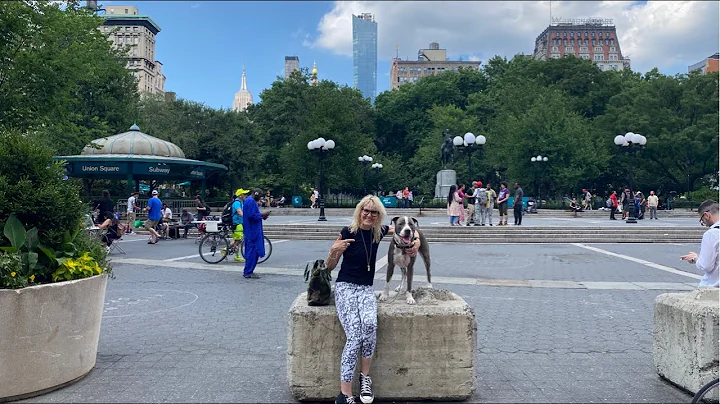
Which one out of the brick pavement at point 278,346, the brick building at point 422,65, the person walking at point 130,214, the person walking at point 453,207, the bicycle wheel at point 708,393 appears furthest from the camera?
the brick building at point 422,65

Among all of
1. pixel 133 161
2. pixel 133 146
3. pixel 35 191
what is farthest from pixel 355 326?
pixel 133 146

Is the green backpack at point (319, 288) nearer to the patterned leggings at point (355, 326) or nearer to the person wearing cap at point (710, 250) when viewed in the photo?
the patterned leggings at point (355, 326)

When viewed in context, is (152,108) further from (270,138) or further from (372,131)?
Result: (372,131)

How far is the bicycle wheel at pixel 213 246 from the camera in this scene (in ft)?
41.5

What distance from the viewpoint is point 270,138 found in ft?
179

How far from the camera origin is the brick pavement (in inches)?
171

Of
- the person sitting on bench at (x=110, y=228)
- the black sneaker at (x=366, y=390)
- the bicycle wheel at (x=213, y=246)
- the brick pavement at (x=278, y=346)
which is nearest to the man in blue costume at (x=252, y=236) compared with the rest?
the brick pavement at (x=278, y=346)

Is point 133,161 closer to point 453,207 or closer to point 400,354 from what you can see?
point 453,207

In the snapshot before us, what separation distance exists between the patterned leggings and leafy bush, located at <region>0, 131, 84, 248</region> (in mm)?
2706

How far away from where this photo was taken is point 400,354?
4164mm

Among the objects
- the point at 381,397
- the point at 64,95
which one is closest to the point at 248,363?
the point at 381,397

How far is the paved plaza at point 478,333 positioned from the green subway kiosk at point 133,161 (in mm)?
15585

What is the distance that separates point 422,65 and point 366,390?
149512 mm

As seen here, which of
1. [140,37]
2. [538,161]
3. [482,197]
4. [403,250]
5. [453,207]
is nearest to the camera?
[403,250]
